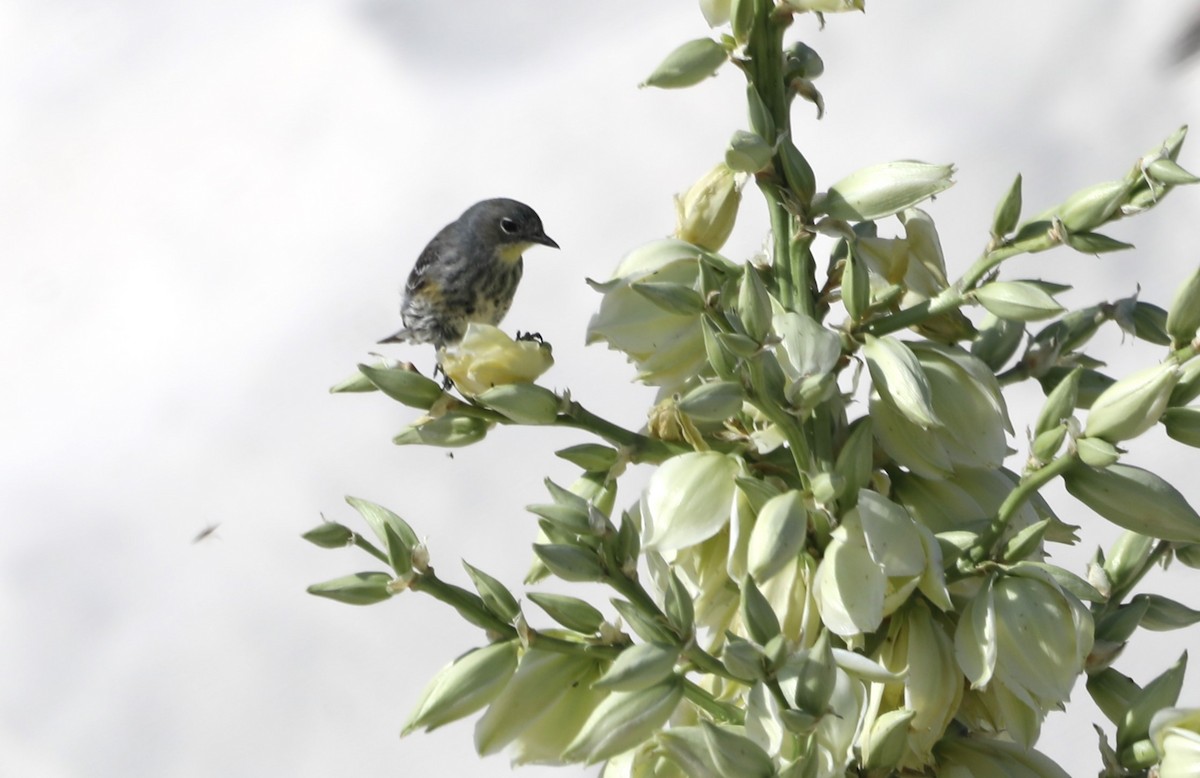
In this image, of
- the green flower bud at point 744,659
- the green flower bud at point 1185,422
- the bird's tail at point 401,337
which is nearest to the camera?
the green flower bud at point 744,659

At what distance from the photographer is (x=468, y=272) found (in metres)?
2.30

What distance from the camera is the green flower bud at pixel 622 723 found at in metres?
0.65

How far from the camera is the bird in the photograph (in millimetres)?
2215

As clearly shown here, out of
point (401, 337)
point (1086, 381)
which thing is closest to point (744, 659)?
point (1086, 381)

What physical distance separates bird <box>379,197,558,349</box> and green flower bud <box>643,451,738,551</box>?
1.44m

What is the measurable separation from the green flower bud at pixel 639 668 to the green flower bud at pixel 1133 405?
23 centimetres

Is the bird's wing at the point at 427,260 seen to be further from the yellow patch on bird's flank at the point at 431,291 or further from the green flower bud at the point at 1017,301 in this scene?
the green flower bud at the point at 1017,301

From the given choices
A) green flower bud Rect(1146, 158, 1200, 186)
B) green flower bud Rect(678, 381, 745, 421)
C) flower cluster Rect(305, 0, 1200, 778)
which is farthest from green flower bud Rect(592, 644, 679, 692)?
green flower bud Rect(1146, 158, 1200, 186)

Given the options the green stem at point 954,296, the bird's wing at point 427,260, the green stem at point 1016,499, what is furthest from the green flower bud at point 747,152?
the bird's wing at point 427,260

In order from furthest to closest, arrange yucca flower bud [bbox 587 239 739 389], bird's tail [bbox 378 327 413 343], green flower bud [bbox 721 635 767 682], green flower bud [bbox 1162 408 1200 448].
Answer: bird's tail [bbox 378 327 413 343] < yucca flower bud [bbox 587 239 739 389] < green flower bud [bbox 1162 408 1200 448] < green flower bud [bbox 721 635 767 682]

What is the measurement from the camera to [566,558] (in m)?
0.67

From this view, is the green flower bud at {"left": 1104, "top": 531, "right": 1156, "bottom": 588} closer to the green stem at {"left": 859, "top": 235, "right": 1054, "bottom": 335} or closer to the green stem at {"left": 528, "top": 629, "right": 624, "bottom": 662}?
the green stem at {"left": 859, "top": 235, "right": 1054, "bottom": 335}

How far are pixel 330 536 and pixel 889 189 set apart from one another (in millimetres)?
343

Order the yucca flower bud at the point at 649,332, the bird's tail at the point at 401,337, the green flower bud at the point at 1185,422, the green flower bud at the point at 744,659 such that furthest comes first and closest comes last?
the bird's tail at the point at 401,337 → the yucca flower bud at the point at 649,332 → the green flower bud at the point at 1185,422 → the green flower bud at the point at 744,659
